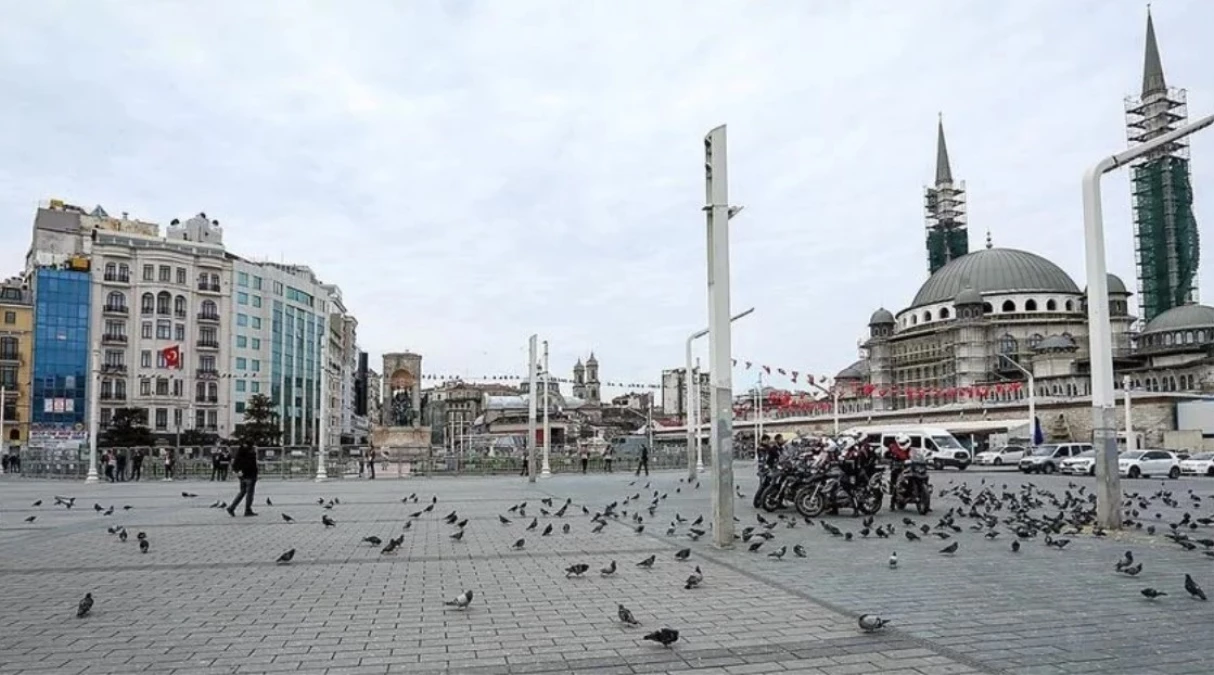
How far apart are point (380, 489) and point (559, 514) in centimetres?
1326

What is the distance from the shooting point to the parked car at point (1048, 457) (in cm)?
3897

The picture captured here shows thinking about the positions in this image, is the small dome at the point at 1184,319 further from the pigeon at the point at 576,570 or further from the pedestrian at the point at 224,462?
the pigeon at the point at 576,570

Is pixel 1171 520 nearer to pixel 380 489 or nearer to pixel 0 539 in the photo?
pixel 0 539

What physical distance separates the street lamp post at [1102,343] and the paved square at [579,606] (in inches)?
28.5

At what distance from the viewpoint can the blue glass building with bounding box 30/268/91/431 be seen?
70.9 metres

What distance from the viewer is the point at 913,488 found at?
1755 centimetres

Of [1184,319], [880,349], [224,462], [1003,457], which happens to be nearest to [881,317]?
[880,349]

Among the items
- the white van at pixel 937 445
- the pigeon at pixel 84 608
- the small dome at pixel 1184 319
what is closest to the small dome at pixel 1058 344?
the small dome at pixel 1184 319

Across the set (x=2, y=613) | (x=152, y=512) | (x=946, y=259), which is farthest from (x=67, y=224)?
(x=946, y=259)

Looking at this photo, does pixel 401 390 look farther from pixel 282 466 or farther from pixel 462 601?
pixel 462 601

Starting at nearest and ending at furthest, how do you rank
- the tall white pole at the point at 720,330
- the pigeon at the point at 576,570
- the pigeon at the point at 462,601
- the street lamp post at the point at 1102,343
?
1. the pigeon at the point at 462,601
2. the pigeon at the point at 576,570
3. the tall white pole at the point at 720,330
4. the street lamp post at the point at 1102,343

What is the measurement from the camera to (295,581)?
9.55 m

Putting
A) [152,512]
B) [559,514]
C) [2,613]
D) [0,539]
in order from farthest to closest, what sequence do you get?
[152,512] → [559,514] → [0,539] → [2,613]

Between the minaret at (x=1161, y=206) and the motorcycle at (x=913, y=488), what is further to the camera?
the minaret at (x=1161, y=206)
